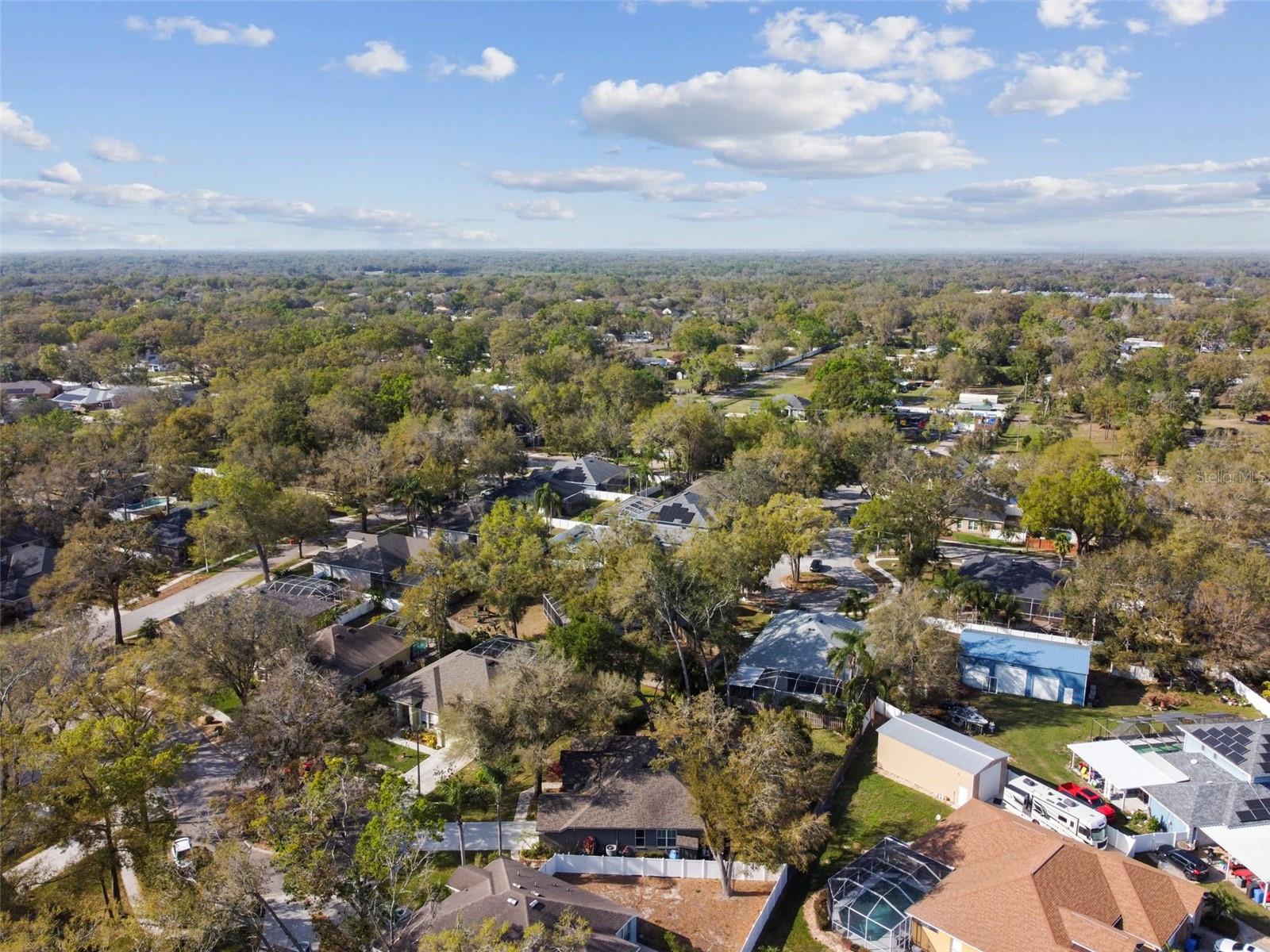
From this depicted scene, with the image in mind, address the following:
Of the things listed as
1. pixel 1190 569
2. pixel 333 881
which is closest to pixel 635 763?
pixel 333 881

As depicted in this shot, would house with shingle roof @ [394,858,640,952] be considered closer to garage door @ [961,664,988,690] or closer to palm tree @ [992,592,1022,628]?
garage door @ [961,664,988,690]

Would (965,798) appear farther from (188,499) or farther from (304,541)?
(188,499)

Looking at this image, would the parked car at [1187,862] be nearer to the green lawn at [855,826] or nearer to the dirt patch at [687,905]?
the green lawn at [855,826]

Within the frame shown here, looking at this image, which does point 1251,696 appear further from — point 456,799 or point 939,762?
point 456,799

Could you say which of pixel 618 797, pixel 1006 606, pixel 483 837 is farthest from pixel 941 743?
pixel 483 837

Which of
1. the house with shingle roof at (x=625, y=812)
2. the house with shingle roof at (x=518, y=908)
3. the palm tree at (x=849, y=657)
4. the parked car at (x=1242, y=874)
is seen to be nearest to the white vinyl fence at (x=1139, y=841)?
the parked car at (x=1242, y=874)

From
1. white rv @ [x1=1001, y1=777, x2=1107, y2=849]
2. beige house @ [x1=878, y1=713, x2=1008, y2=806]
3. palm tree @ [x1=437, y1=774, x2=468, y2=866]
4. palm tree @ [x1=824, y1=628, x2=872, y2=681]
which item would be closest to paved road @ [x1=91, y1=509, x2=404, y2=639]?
palm tree @ [x1=437, y1=774, x2=468, y2=866]

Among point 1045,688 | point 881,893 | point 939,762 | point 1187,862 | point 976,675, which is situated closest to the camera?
point 881,893
